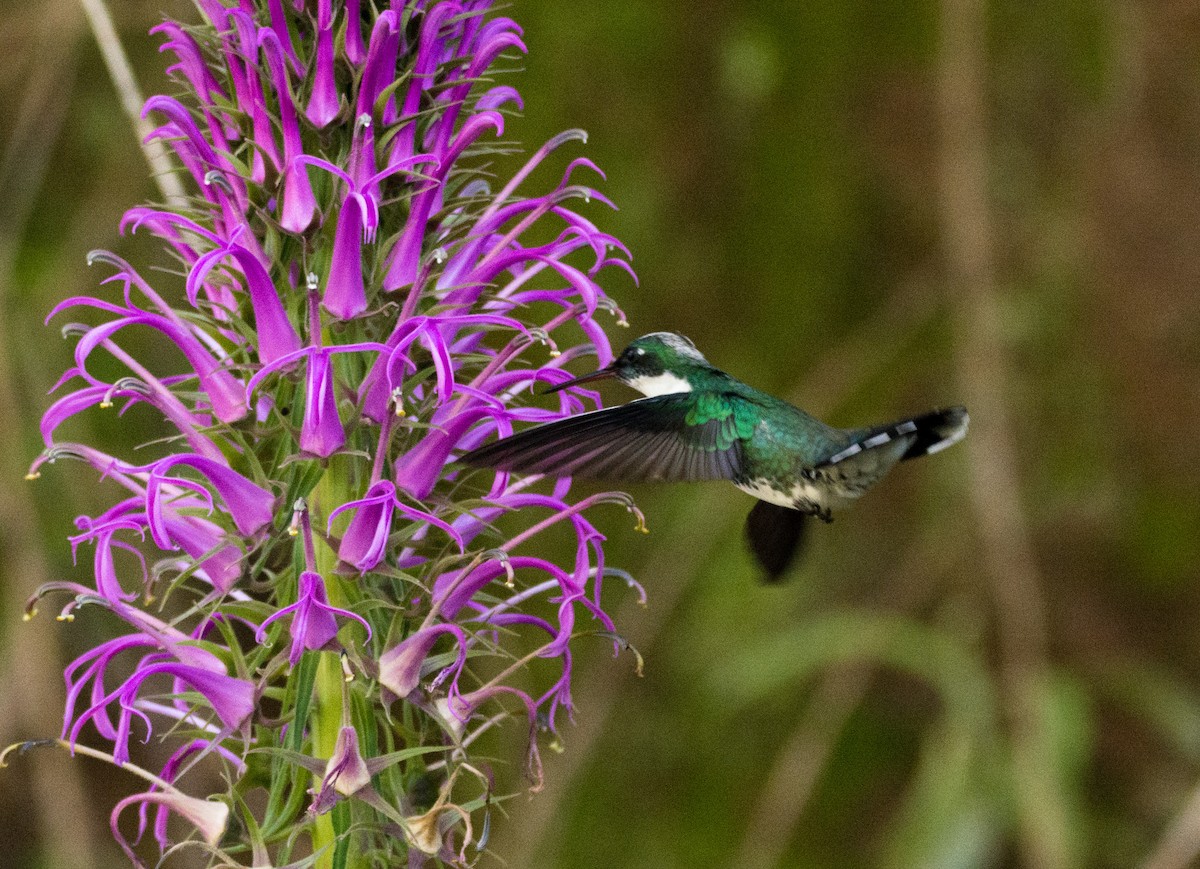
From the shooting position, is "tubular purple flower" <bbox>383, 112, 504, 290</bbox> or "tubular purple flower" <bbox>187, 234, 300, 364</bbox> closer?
"tubular purple flower" <bbox>187, 234, 300, 364</bbox>

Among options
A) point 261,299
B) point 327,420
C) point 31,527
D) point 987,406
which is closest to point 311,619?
point 327,420

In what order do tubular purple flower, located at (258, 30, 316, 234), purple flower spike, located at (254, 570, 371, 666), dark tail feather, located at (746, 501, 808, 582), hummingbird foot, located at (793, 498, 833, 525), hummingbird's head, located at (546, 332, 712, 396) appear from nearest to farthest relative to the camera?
purple flower spike, located at (254, 570, 371, 666)
tubular purple flower, located at (258, 30, 316, 234)
hummingbird's head, located at (546, 332, 712, 396)
hummingbird foot, located at (793, 498, 833, 525)
dark tail feather, located at (746, 501, 808, 582)

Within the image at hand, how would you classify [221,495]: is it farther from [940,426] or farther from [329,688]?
[940,426]

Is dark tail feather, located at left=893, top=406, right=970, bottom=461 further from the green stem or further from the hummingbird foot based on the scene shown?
the green stem

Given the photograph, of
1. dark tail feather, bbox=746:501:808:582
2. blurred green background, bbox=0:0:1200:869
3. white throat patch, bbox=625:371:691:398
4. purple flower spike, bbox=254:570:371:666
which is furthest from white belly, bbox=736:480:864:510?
blurred green background, bbox=0:0:1200:869

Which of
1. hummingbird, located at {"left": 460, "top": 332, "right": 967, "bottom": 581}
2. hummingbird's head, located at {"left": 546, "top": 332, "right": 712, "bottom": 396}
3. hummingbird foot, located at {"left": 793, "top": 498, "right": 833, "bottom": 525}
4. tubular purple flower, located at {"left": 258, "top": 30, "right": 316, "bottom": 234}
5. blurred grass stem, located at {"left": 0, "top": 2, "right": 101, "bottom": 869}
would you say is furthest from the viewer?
blurred grass stem, located at {"left": 0, "top": 2, "right": 101, "bottom": 869}

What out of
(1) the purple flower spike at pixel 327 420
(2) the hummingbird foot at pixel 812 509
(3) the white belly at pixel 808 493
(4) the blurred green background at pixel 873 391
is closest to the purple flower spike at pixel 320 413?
(1) the purple flower spike at pixel 327 420

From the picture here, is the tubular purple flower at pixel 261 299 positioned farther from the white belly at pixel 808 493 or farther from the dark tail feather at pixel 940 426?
the dark tail feather at pixel 940 426

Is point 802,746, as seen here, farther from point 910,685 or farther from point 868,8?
point 868,8
